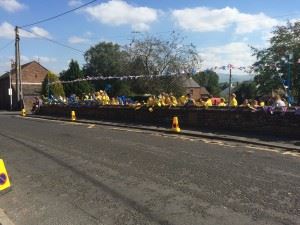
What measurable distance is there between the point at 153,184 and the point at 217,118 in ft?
34.9

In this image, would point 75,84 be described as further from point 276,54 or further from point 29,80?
point 276,54

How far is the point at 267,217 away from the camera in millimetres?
6559

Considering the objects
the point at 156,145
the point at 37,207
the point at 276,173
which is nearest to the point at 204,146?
the point at 156,145

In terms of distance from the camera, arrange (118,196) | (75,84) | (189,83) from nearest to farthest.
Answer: (118,196) < (75,84) < (189,83)

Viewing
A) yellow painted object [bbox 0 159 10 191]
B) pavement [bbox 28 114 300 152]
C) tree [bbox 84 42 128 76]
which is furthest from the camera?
tree [bbox 84 42 128 76]

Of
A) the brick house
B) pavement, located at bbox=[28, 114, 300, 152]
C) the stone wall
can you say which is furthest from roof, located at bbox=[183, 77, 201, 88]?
pavement, located at bbox=[28, 114, 300, 152]

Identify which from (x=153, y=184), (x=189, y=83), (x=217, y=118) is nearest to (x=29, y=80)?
(x=189, y=83)

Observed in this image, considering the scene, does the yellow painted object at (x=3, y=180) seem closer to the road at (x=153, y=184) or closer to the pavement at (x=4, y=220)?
the road at (x=153, y=184)

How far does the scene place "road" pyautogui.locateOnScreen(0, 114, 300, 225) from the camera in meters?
6.85

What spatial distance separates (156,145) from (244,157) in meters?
3.52

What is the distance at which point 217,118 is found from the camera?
19109 millimetres

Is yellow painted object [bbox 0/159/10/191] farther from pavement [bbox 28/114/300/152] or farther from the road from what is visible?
pavement [bbox 28/114/300/152]

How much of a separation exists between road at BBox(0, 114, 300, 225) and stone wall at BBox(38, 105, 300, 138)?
2512mm

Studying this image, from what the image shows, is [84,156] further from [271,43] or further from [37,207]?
[271,43]
